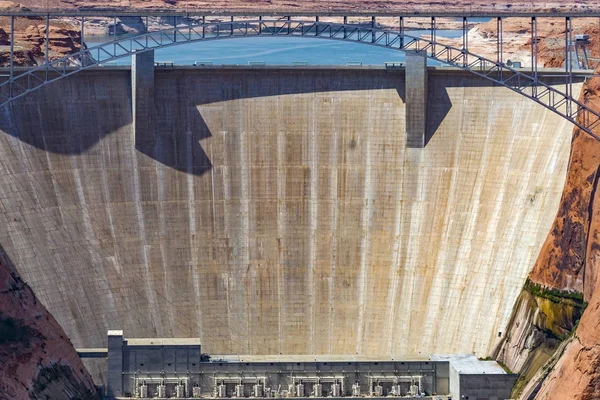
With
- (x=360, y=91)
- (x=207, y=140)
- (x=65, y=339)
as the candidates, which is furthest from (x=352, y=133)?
(x=65, y=339)

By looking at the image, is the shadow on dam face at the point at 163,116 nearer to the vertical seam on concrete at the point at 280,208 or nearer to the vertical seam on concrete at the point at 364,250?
the vertical seam on concrete at the point at 280,208

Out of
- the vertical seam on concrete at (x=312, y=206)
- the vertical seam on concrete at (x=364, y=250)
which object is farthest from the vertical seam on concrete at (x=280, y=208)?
the vertical seam on concrete at (x=364, y=250)

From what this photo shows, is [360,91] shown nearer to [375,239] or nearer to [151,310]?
[375,239]

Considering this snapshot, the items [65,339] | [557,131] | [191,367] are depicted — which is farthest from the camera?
[557,131]

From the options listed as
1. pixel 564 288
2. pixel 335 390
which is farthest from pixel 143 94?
A: pixel 564 288

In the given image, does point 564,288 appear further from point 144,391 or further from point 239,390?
point 144,391

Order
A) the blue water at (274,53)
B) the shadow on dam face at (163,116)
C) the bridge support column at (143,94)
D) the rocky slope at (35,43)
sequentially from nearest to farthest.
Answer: the shadow on dam face at (163,116), the bridge support column at (143,94), the rocky slope at (35,43), the blue water at (274,53)
